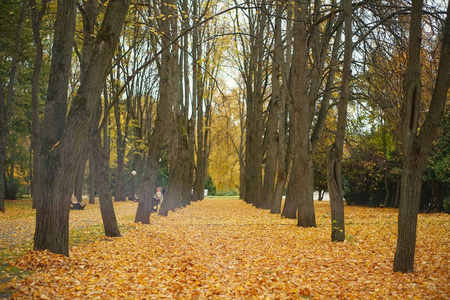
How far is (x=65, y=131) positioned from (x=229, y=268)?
369cm

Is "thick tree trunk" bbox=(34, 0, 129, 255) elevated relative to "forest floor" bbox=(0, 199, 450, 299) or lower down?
elevated

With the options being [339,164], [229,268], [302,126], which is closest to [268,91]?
[302,126]

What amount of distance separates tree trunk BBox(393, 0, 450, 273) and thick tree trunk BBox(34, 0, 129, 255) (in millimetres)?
4891

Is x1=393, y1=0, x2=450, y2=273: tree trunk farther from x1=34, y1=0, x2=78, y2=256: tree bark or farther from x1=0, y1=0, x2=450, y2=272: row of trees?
x1=34, y1=0, x2=78, y2=256: tree bark

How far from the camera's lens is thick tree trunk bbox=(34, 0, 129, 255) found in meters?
7.17

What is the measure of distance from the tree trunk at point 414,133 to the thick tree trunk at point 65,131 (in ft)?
16.0

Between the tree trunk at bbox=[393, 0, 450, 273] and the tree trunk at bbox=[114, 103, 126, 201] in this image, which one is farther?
the tree trunk at bbox=[114, 103, 126, 201]

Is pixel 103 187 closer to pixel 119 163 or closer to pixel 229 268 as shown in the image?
pixel 229 268

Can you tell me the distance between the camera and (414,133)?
6.85 m

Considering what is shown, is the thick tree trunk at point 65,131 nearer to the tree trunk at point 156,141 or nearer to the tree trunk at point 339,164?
the tree trunk at point 339,164

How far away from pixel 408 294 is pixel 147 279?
147 inches

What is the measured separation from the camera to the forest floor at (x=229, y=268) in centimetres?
597

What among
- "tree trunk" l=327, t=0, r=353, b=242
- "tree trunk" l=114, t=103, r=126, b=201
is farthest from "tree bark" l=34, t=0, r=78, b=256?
"tree trunk" l=114, t=103, r=126, b=201

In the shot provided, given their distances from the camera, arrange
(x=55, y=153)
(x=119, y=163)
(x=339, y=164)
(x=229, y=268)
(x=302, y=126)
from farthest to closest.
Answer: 1. (x=119, y=163)
2. (x=302, y=126)
3. (x=339, y=164)
4. (x=229, y=268)
5. (x=55, y=153)
